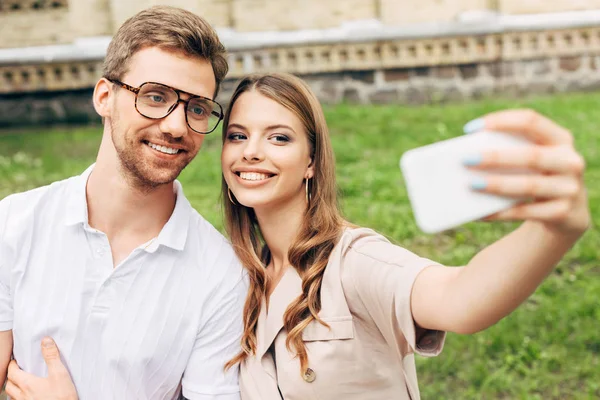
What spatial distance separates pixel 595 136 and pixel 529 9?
426cm

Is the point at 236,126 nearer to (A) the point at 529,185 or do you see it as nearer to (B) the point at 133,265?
(B) the point at 133,265

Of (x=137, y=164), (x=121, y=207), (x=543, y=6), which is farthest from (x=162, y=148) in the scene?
(x=543, y=6)

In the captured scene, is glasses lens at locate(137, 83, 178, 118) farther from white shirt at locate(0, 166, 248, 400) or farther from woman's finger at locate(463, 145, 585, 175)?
woman's finger at locate(463, 145, 585, 175)

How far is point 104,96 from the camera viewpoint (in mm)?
2648

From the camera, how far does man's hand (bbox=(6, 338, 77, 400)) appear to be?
238 cm

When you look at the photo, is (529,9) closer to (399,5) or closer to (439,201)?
(399,5)

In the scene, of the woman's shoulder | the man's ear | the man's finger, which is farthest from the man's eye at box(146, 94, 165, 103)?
the man's finger

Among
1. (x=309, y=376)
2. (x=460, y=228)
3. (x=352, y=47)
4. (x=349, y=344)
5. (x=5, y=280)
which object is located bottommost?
(x=460, y=228)

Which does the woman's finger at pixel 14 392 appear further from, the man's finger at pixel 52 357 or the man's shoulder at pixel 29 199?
the man's shoulder at pixel 29 199

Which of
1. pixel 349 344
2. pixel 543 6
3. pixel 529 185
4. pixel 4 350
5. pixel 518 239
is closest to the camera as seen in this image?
pixel 529 185

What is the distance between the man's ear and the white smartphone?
5.35 ft

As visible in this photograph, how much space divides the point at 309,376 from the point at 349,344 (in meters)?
0.17

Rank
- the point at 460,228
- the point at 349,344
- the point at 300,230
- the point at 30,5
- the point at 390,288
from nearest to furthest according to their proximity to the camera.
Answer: the point at 390,288, the point at 349,344, the point at 300,230, the point at 460,228, the point at 30,5

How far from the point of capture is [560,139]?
1282mm
